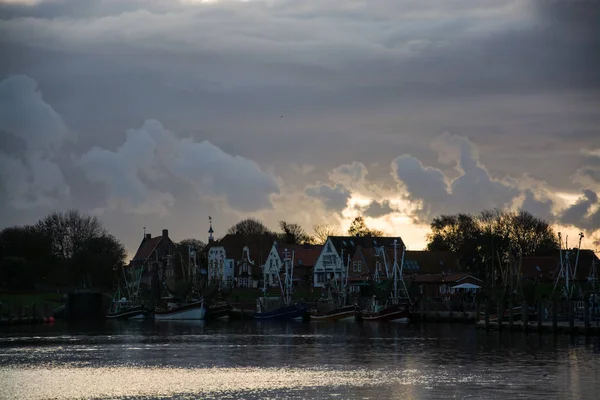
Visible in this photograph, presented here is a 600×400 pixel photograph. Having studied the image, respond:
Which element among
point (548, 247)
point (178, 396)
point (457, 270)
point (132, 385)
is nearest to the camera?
point (178, 396)

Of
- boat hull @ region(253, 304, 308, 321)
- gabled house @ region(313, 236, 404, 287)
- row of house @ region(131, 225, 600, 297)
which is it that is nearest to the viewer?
boat hull @ region(253, 304, 308, 321)

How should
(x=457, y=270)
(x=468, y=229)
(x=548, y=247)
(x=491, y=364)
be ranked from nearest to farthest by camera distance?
(x=491, y=364), (x=457, y=270), (x=548, y=247), (x=468, y=229)

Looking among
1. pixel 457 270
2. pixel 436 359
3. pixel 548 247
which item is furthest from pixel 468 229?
pixel 436 359

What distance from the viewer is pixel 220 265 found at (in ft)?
640

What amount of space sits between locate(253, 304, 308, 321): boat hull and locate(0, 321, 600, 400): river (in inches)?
1005

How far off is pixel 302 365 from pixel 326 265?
104 m

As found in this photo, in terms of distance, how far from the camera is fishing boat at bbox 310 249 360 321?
12369cm

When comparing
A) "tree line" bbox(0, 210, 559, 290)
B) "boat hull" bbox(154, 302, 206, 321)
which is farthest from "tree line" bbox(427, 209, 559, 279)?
"boat hull" bbox(154, 302, 206, 321)

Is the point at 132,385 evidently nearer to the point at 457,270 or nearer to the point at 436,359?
the point at 436,359

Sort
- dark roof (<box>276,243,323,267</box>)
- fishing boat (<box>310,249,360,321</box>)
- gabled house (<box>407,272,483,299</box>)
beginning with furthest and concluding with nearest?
dark roof (<box>276,243,323,267</box>) → gabled house (<box>407,272,483,299</box>) → fishing boat (<box>310,249,360,321</box>)

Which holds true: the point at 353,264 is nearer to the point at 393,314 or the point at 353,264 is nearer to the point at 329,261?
the point at 329,261

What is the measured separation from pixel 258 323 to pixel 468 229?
7648cm

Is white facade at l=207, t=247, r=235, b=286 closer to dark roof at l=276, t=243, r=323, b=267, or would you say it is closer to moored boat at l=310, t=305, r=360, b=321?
dark roof at l=276, t=243, r=323, b=267

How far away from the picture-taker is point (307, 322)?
408 ft
